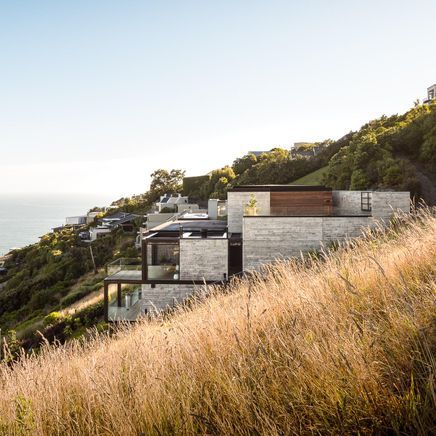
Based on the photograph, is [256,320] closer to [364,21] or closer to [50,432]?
[50,432]

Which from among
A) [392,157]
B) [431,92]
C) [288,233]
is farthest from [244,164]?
[288,233]

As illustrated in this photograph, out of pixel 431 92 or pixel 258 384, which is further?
pixel 431 92

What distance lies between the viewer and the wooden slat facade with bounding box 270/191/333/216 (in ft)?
49.4

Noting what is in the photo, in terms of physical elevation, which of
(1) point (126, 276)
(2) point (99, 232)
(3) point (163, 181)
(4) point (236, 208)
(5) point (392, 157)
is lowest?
(2) point (99, 232)

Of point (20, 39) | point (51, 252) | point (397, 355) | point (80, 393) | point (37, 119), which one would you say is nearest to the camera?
point (397, 355)

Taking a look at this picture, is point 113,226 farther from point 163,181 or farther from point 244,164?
point 244,164

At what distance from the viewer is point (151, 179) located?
147ft

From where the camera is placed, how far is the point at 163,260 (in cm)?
1256

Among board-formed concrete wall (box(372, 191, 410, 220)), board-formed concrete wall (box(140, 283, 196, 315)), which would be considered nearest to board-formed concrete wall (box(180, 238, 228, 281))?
board-formed concrete wall (box(140, 283, 196, 315))

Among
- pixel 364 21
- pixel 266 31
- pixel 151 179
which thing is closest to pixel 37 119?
pixel 151 179

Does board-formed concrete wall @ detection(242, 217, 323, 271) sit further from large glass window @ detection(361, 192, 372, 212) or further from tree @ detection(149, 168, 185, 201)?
tree @ detection(149, 168, 185, 201)

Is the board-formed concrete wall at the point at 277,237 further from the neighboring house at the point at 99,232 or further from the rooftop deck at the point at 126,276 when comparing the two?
the neighboring house at the point at 99,232

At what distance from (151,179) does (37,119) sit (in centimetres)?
1440

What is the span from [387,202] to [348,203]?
2.37 meters
